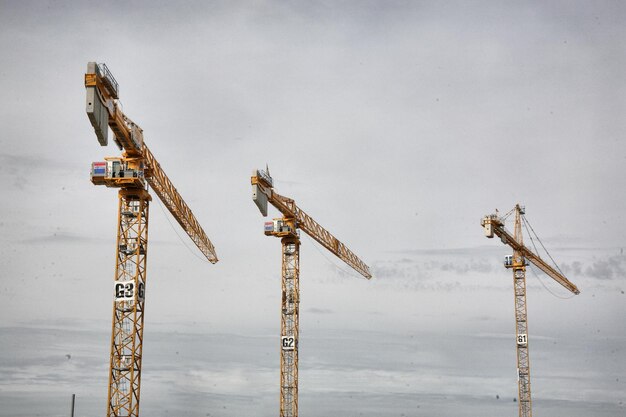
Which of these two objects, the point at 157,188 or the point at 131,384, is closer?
the point at 131,384

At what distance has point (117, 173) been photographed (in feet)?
229

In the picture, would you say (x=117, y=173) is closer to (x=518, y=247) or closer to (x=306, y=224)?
(x=306, y=224)

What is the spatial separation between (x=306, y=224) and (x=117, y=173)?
43404 millimetres

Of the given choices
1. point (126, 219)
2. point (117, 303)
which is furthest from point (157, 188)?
point (117, 303)

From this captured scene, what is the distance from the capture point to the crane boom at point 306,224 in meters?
93.1

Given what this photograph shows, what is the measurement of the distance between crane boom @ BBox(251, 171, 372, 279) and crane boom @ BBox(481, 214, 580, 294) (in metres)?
22.5

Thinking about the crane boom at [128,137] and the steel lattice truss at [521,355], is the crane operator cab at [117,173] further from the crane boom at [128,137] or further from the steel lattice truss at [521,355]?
the steel lattice truss at [521,355]

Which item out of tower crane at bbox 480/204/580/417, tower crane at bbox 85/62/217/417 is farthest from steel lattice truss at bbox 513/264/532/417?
tower crane at bbox 85/62/217/417

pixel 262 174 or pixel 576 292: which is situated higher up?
pixel 262 174

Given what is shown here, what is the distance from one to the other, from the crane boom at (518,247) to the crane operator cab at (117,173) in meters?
70.9

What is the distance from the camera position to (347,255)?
12600 cm

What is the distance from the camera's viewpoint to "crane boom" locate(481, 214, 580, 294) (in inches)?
4966

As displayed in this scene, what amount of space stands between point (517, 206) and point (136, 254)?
86665mm

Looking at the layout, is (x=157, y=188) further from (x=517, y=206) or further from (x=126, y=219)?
(x=517, y=206)
